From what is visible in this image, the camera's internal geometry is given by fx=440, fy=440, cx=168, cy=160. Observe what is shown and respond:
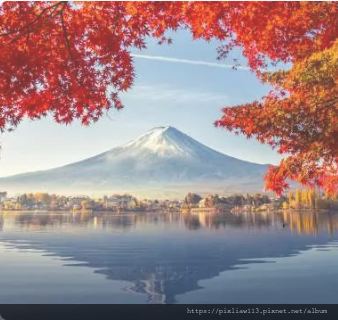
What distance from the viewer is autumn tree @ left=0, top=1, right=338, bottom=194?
14.0 ft

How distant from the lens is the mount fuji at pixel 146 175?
24.5 ft

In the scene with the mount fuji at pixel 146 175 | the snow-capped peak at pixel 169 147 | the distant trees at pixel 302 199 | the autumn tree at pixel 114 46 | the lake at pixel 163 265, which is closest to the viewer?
the autumn tree at pixel 114 46

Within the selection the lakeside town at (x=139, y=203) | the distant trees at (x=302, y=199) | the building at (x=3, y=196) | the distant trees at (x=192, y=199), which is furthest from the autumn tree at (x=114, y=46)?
the distant trees at (x=192, y=199)

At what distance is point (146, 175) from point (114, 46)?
4.70 meters

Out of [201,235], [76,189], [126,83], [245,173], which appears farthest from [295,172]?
[201,235]

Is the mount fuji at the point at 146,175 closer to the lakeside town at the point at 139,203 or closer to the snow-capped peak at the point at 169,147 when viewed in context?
the snow-capped peak at the point at 169,147

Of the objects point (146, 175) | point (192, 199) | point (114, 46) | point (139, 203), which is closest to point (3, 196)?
point (139, 203)

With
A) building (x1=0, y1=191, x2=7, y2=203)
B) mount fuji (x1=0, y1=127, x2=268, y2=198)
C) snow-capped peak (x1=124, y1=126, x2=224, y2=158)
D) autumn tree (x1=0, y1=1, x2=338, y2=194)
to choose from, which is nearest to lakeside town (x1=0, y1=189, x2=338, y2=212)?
building (x1=0, y1=191, x2=7, y2=203)

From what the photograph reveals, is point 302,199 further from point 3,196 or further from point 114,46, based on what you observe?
point 3,196

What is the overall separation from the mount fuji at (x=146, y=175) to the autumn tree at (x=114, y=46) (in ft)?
8.01

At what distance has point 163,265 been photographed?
843 centimetres

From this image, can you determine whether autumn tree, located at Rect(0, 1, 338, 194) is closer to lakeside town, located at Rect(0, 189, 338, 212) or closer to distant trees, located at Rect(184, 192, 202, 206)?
lakeside town, located at Rect(0, 189, 338, 212)

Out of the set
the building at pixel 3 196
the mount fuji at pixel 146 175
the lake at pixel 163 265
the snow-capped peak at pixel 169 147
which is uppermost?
the snow-capped peak at pixel 169 147

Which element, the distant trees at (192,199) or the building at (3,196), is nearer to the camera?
the building at (3,196)
